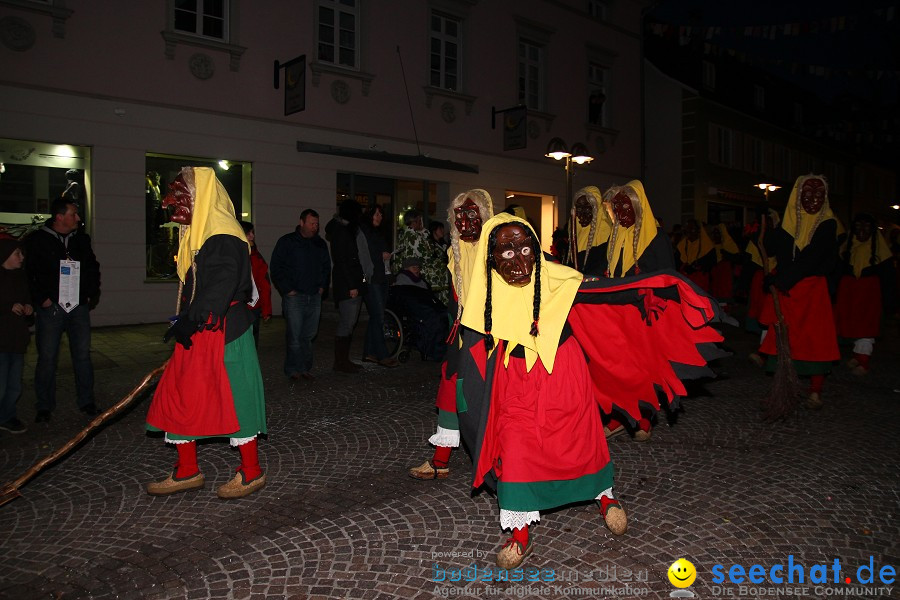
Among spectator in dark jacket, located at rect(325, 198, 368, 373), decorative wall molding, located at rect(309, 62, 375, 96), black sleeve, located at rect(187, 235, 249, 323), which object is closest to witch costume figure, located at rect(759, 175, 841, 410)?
spectator in dark jacket, located at rect(325, 198, 368, 373)

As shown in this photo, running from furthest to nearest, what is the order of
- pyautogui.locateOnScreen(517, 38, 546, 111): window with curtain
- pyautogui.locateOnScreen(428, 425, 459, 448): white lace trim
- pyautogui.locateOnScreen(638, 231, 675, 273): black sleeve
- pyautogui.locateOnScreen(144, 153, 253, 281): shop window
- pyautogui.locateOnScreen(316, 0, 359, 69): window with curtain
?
pyautogui.locateOnScreen(517, 38, 546, 111): window with curtain
pyautogui.locateOnScreen(316, 0, 359, 69): window with curtain
pyautogui.locateOnScreen(144, 153, 253, 281): shop window
pyautogui.locateOnScreen(638, 231, 675, 273): black sleeve
pyautogui.locateOnScreen(428, 425, 459, 448): white lace trim

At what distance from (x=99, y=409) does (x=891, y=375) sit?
929 cm

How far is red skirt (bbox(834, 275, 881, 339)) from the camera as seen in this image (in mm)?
8727

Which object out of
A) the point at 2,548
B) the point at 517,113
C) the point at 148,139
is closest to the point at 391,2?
the point at 517,113

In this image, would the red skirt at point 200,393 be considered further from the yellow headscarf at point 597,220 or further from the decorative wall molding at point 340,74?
the decorative wall molding at point 340,74

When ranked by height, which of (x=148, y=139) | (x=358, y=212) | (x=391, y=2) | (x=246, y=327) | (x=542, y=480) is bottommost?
(x=542, y=480)

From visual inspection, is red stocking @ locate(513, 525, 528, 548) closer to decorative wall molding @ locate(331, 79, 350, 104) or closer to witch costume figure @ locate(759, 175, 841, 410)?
witch costume figure @ locate(759, 175, 841, 410)

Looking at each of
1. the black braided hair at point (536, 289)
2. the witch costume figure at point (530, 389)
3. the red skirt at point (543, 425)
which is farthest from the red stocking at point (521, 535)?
the black braided hair at point (536, 289)

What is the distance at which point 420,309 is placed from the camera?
8945 millimetres

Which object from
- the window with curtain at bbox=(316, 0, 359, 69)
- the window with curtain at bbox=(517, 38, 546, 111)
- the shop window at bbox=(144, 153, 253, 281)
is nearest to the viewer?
the shop window at bbox=(144, 153, 253, 281)

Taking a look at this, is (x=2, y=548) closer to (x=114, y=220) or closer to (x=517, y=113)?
(x=114, y=220)

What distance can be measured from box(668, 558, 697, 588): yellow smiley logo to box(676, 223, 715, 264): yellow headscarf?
11763mm

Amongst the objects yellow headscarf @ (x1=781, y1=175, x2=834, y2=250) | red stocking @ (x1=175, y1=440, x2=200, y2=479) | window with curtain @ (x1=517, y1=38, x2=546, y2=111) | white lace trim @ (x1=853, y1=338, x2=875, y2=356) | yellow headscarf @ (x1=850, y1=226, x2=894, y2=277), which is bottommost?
red stocking @ (x1=175, y1=440, x2=200, y2=479)

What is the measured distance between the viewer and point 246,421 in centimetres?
419
